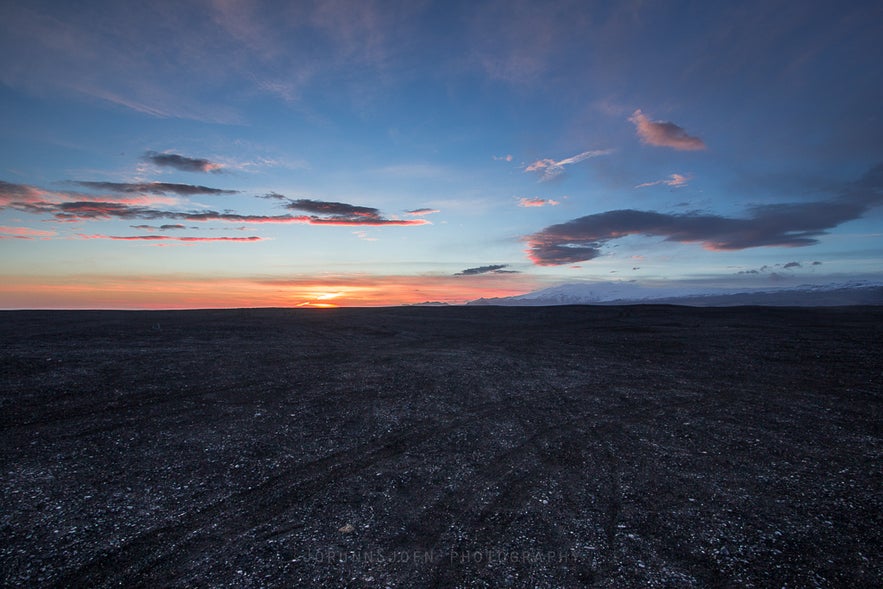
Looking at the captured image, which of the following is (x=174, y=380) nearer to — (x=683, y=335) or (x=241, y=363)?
(x=241, y=363)

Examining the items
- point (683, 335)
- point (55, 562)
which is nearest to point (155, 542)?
point (55, 562)

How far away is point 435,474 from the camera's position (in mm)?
8625

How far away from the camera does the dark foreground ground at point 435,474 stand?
5789mm

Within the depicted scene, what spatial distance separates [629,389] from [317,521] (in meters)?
13.7

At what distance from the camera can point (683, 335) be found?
99.5 feet

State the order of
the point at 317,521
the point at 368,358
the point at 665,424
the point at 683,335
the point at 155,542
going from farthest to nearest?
the point at 683,335 < the point at 368,358 < the point at 665,424 < the point at 317,521 < the point at 155,542

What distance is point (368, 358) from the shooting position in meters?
22.2

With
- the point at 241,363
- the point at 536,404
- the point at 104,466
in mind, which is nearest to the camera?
the point at 104,466

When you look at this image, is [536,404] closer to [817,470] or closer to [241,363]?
[817,470]

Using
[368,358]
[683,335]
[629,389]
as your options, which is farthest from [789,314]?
[368,358]

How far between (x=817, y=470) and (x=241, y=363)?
2248 cm

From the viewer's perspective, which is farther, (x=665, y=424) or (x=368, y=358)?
(x=368, y=358)

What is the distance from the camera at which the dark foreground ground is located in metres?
5.79

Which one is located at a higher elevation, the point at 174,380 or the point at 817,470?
the point at 174,380
